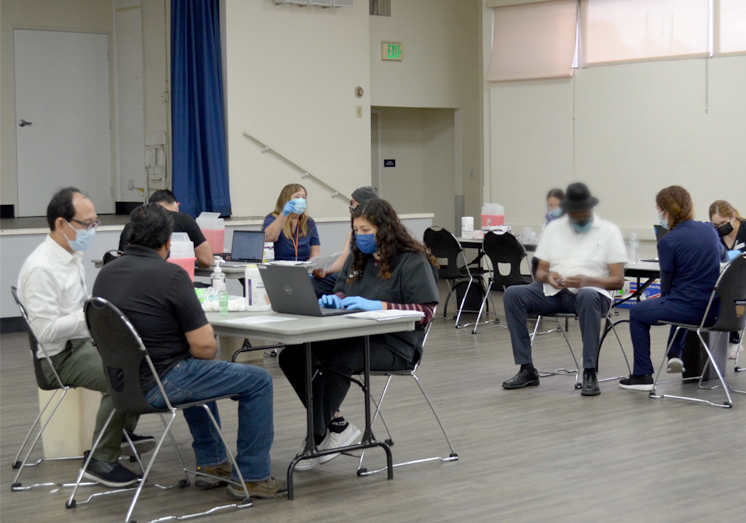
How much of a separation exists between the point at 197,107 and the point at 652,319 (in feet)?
19.3

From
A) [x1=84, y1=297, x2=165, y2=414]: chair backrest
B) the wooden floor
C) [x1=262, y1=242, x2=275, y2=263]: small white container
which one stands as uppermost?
[x1=262, y1=242, x2=275, y2=263]: small white container

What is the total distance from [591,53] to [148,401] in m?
7.73

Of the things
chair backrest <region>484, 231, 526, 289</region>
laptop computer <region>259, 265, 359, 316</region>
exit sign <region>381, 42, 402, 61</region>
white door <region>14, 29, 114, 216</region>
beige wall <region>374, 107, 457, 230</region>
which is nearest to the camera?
laptop computer <region>259, 265, 359, 316</region>

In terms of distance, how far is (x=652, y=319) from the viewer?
5.33 meters

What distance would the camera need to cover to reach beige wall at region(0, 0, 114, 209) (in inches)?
425

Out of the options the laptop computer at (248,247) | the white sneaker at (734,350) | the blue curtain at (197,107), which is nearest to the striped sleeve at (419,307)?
the laptop computer at (248,247)

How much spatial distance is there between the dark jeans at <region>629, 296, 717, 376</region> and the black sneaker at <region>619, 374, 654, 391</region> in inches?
1.0

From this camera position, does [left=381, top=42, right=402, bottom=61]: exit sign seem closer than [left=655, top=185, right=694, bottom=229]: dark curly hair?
No

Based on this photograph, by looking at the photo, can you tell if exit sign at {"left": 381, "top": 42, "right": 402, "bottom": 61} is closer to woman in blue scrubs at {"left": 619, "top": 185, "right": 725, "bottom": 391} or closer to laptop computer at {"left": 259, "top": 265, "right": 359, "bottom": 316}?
woman in blue scrubs at {"left": 619, "top": 185, "right": 725, "bottom": 391}

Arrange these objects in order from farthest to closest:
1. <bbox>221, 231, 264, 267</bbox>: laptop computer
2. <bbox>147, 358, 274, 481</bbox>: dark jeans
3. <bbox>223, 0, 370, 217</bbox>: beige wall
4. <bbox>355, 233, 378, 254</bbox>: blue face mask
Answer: <bbox>223, 0, 370, 217</bbox>: beige wall
<bbox>221, 231, 264, 267</bbox>: laptop computer
<bbox>355, 233, 378, 254</bbox>: blue face mask
<bbox>147, 358, 274, 481</bbox>: dark jeans

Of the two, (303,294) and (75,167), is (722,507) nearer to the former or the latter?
(303,294)

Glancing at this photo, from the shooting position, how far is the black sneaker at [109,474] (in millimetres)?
3764

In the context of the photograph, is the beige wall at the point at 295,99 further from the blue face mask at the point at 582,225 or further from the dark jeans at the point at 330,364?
the dark jeans at the point at 330,364

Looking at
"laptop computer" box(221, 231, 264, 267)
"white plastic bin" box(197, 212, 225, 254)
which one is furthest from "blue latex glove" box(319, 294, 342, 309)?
"white plastic bin" box(197, 212, 225, 254)
